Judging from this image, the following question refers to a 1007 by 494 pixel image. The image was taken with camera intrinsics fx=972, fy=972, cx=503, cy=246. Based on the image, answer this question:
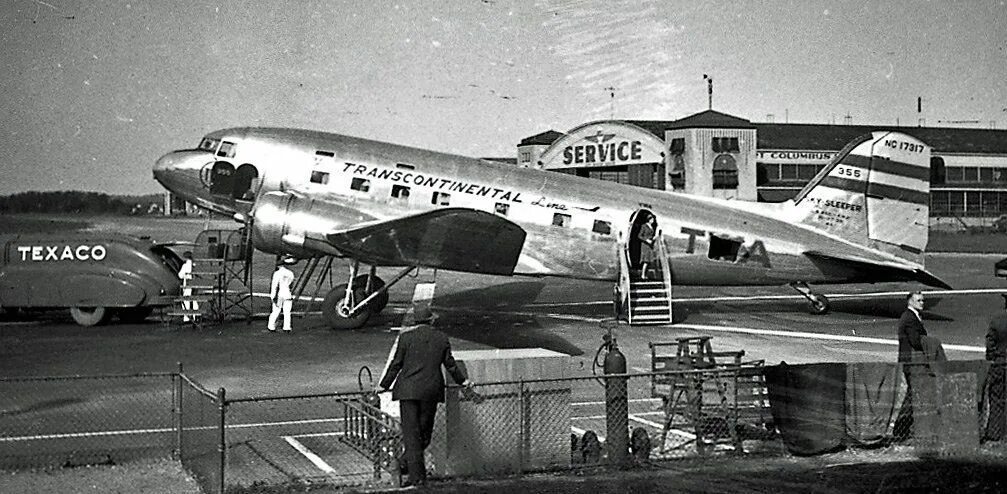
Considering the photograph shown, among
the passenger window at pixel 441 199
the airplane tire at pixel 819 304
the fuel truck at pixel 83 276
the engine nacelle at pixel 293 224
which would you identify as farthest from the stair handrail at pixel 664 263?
the fuel truck at pixel 83 276

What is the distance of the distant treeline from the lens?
2627 centimetres

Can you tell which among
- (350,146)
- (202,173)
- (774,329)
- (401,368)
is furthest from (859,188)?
(401,368)

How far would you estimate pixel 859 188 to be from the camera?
24375 millimetres

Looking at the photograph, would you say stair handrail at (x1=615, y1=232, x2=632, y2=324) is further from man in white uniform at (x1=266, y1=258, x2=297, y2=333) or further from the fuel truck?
the fuel truck

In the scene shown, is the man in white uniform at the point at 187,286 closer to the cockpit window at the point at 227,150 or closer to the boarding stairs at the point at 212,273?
the boarding stairs at the point at 212,273

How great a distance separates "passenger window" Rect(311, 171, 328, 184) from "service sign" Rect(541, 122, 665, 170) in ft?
104

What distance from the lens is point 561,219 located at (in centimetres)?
2230

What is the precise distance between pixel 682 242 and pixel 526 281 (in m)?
13.4

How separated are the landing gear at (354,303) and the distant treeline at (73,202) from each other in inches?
394

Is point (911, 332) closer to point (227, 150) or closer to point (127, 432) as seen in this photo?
point (127, 432)

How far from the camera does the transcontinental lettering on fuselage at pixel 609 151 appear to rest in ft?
171

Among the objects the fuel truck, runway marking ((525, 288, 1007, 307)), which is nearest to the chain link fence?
the fuel truck

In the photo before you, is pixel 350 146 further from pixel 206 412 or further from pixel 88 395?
pixel 206 412

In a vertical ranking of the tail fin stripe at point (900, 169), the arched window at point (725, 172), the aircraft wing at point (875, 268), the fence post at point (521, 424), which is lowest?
the fence post at point (521, 424)
